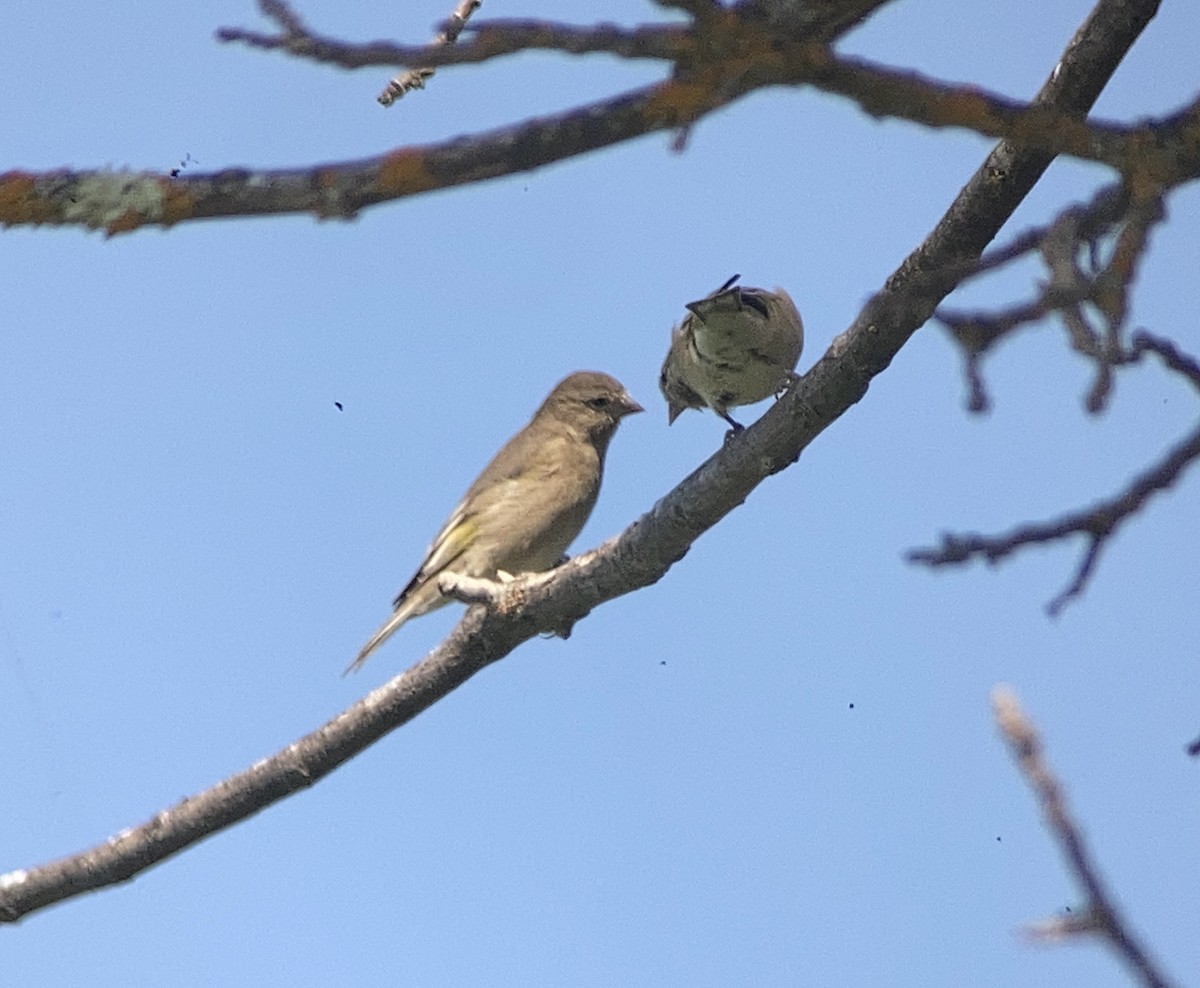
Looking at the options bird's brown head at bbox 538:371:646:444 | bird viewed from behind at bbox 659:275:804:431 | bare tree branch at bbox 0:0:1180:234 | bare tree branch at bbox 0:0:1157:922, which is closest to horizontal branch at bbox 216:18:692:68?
bare tree branch at bbox 0:0:1180:234

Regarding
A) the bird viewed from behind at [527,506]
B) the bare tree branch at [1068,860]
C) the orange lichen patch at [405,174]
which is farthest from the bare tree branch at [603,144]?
the bird viewed from behind at [527,506]

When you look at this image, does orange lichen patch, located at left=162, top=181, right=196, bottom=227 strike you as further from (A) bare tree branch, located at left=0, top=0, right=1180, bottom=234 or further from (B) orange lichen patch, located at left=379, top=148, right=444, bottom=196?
(B) orange lichen patch, located at left=379, top=148, right=444, bottom=196

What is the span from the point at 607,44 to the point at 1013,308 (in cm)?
55

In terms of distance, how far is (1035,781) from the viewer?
1491mm

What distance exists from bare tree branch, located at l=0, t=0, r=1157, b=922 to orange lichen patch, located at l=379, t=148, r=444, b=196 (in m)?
2.49

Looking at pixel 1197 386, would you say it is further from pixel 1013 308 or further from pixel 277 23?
pixel 277 23

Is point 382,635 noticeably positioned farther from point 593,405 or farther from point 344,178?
point 344,178

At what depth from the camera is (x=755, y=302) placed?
6.58 m

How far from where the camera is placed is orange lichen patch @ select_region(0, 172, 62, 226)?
87.4 inches

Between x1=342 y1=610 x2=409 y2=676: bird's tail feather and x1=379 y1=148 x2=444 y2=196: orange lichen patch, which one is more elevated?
x1=342 y1=610 x2=409 y2=676: bird's tail feather

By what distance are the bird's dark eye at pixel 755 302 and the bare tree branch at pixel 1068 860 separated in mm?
5089

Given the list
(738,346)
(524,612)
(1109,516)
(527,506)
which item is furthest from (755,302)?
(1109,516)

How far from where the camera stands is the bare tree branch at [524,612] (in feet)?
15.0

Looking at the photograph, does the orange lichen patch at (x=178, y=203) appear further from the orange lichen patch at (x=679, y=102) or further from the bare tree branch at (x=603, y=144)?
the orange lichen patch at (x=679, y=102)
